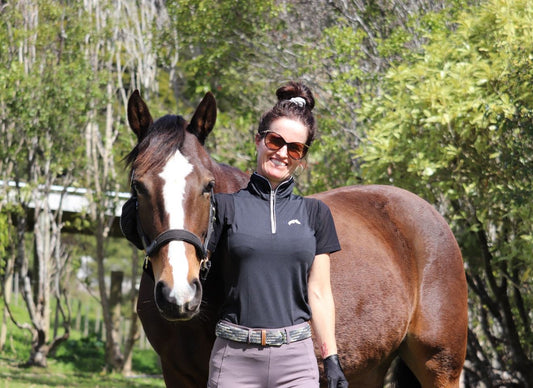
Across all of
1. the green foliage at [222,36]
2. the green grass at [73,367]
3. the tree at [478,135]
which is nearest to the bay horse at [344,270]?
the tree at [478,135]

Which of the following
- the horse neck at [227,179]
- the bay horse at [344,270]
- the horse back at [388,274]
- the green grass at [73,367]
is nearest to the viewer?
the bay horse at [344,270]

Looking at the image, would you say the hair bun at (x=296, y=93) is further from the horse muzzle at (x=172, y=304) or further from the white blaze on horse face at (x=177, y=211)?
the horse muzzle at (x=172, y=304)

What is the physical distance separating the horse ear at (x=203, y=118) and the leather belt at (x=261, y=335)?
878 mm

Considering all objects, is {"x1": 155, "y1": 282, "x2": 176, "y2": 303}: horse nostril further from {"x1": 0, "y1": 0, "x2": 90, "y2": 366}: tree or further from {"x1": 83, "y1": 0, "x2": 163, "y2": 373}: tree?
{"x1": 83, "y1": 0, "x2": 163, "y2": 373}: tree

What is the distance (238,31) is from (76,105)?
3.10 metres

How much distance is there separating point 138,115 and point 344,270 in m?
1.51

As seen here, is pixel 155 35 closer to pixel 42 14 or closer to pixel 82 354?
pixel 42 14

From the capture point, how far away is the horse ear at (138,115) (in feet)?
10.3

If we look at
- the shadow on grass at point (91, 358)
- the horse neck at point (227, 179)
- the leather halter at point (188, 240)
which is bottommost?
the shadow on grass at point (91, 358)

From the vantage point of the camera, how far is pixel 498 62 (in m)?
6.21

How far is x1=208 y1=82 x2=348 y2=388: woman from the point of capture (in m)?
2.65

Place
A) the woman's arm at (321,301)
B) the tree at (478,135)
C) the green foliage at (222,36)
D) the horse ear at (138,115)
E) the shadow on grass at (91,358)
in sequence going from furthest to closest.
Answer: the shadow on grass at (91,358), the green foliage at (222,36), the tree at (478,135), the horse ear at (138,115), the woman's arm at (321,301)

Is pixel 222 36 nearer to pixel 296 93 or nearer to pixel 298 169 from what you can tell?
pixel 296 93

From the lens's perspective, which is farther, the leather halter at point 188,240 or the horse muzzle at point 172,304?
the leather halter at point 188,240
